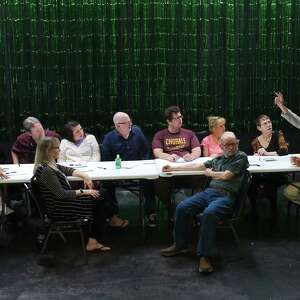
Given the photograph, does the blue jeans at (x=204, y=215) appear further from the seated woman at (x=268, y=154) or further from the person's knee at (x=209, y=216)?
the seated woman at (x=268, y=154)

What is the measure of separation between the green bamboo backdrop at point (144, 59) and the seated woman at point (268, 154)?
54.5 inches

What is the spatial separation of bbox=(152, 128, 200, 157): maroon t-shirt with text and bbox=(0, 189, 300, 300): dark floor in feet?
3.47

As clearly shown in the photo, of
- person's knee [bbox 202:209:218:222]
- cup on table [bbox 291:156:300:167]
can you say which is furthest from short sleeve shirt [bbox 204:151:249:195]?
cup on table [bbox 291:156:300:167]

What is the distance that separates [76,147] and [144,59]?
1.85m

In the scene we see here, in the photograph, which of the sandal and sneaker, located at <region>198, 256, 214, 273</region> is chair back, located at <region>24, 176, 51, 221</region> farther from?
sneaker, located at <region>198, 256, 214, 273</region>

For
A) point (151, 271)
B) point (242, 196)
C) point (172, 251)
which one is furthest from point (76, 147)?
point (242, 196)

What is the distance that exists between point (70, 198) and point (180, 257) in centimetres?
110

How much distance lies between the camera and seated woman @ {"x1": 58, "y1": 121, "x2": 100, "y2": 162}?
5520 mm

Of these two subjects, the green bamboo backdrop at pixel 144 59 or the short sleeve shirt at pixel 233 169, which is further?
the green bamboo backdrop at pixel 144 59

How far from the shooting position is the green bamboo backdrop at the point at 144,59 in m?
6.61

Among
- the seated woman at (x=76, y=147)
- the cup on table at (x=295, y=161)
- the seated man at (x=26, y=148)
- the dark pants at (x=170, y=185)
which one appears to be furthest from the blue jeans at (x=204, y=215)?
the seated man at (x=26, y=148)

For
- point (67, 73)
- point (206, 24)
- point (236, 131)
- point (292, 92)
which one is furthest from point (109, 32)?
point (292, 92)

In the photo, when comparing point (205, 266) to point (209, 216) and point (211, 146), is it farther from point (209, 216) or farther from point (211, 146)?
point (211, 146)

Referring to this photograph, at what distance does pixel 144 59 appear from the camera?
22.1 ft
